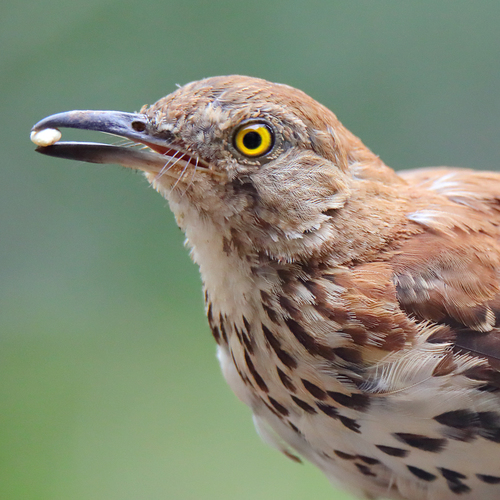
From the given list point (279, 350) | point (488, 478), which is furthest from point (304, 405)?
point (488, 478)

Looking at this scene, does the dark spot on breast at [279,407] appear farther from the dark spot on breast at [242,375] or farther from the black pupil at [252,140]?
the black pupil at [252,140]

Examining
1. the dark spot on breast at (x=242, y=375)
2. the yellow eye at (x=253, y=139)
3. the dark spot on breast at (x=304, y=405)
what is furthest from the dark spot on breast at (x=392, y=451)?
the yellow eye at (x=253, y=139)

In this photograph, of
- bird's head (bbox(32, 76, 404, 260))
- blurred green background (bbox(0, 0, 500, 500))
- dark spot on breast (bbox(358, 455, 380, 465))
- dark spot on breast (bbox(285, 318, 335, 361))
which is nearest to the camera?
bird's head (bbox(32, 76, 404, 260))

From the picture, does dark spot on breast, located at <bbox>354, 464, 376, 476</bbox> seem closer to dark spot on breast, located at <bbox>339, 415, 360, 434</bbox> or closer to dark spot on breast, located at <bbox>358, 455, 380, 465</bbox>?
dark spot on breast, located at <bbox>358, 455, 380, 465</bbox>

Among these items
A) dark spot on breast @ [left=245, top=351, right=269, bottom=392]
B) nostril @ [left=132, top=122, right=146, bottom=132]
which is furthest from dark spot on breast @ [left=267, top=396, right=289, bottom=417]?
nostril @ [left=132, top=122, right=146, bottom=132]

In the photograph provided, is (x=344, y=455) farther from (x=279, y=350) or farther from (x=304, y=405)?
(x=279, y=350)

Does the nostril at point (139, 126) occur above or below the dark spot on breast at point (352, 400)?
above

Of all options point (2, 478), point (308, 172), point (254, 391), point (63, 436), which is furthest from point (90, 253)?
point (308, 172)
